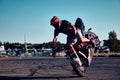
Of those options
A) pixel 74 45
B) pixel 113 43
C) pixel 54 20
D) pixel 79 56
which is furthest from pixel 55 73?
pixel 113 43

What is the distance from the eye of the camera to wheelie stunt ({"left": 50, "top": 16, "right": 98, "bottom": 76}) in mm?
7812

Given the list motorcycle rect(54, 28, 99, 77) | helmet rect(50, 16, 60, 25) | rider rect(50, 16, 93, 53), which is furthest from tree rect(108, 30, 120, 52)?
helmet rect(50, 16, 60, 25)

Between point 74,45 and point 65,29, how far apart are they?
0.62m

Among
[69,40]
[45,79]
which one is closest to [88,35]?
[69,40]

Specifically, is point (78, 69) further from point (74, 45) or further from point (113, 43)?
point (113, 43)

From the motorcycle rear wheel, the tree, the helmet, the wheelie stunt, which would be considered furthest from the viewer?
the tree

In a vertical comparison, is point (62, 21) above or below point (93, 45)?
above

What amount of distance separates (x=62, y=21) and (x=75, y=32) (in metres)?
0.54

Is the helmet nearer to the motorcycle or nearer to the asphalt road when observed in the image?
the motorcycle

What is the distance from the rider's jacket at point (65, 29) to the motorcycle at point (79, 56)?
1.40 ft

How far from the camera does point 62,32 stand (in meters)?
8.13

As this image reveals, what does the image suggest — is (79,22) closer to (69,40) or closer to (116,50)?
(69,40)

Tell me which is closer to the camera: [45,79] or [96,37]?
[45,79]

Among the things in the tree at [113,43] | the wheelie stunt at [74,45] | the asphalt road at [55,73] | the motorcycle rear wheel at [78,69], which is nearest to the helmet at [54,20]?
the wheelie stunt at [74,45]
